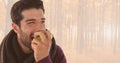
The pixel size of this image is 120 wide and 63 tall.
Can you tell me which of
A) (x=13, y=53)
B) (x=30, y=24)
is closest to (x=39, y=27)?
(x=30, y=24)

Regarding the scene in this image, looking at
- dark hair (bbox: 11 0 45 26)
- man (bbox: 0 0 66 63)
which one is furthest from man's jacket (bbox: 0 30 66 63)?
dark hair (bbox: 11 0 45 26)

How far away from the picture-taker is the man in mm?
1017

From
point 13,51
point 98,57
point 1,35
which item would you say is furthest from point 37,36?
point 98,57

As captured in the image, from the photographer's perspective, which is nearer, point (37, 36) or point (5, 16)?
point (37, 36)

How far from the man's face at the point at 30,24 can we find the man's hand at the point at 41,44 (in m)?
0.04

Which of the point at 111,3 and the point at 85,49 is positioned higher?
the point at 111,3

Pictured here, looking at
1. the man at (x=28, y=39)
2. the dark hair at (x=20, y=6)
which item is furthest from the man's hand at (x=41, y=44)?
the dark hair at (x=20, y=6)

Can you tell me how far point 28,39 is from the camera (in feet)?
3.52

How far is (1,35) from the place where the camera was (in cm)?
199

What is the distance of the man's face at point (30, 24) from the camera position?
105cm

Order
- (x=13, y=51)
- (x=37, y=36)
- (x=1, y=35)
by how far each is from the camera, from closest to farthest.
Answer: (x=37, y=36) < (x=13, y=51) < (x=1, y=35)

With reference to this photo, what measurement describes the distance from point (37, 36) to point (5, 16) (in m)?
1.05

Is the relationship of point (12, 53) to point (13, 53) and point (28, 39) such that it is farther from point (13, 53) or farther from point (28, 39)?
point (28, 39)

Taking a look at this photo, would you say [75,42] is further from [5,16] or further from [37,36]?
[37,36]
